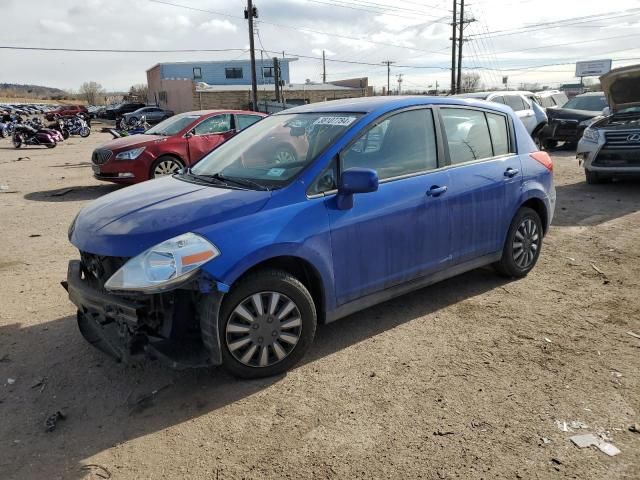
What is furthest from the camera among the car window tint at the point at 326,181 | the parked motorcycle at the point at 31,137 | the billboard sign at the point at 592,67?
the billboard sign at the point at 592,67

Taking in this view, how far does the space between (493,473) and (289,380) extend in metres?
1.38

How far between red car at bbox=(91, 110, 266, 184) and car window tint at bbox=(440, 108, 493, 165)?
5.67m

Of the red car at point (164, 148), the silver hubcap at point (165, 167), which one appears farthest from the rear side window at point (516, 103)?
the silver hubcap at point (165, 167)

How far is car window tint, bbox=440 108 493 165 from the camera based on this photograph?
432 cm

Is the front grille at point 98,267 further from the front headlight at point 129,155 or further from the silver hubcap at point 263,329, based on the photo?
the front headlight at point 129,155

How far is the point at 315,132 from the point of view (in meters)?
3.87

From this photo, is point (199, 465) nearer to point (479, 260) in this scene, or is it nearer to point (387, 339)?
point (387, 339)

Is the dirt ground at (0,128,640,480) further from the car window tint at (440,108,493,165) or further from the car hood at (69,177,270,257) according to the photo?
the car window tint at (440,108,493,165)

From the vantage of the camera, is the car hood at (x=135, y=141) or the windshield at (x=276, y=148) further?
the car hood at (x=135, y=141)

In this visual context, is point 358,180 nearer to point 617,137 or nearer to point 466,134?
point 466,134

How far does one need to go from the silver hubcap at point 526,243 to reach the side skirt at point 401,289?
0.26m

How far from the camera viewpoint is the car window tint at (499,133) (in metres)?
4.75

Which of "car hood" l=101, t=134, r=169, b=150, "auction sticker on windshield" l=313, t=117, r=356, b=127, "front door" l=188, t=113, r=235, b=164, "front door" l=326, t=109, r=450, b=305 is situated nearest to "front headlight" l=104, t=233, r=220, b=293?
"front door" l=326, t=109, r=450, b=305

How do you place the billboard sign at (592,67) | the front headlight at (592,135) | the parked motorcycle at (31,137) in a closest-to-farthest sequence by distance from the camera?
the front headlight at (592,135) < the parked motorcycle at (31,137) < the billboard sign at (592,67)
